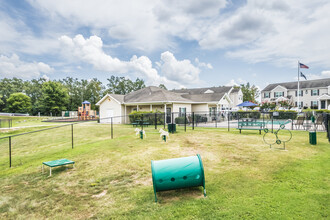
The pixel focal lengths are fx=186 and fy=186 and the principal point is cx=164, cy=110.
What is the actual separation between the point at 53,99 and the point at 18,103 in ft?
34.5

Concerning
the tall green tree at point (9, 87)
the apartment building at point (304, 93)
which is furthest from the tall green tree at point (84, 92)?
the apartment building at point (304, 93)

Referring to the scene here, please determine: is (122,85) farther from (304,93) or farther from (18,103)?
(304,93)

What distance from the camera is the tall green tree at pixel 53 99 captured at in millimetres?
52719

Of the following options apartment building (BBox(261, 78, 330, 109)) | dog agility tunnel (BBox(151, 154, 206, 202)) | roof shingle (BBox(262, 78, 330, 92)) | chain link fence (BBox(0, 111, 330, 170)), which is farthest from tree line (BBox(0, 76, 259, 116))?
dog agility tunnel (BBox(151, 154, 206, 202))

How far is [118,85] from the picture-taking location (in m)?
63.4

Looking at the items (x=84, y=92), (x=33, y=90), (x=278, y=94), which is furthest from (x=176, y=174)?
(x=33, y=90)

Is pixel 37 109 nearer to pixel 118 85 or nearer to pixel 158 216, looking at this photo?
pixel 118 85

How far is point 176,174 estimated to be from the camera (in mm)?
3613

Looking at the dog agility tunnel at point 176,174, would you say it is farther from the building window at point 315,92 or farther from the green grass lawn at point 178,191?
the building window at point 315,92

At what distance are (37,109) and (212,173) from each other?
2570 inches

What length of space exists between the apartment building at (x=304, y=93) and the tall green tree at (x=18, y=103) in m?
67.6

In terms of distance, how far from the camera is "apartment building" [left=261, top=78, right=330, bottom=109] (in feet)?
126

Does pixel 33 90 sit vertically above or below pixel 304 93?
above

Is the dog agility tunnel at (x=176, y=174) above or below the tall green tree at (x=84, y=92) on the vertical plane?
below
